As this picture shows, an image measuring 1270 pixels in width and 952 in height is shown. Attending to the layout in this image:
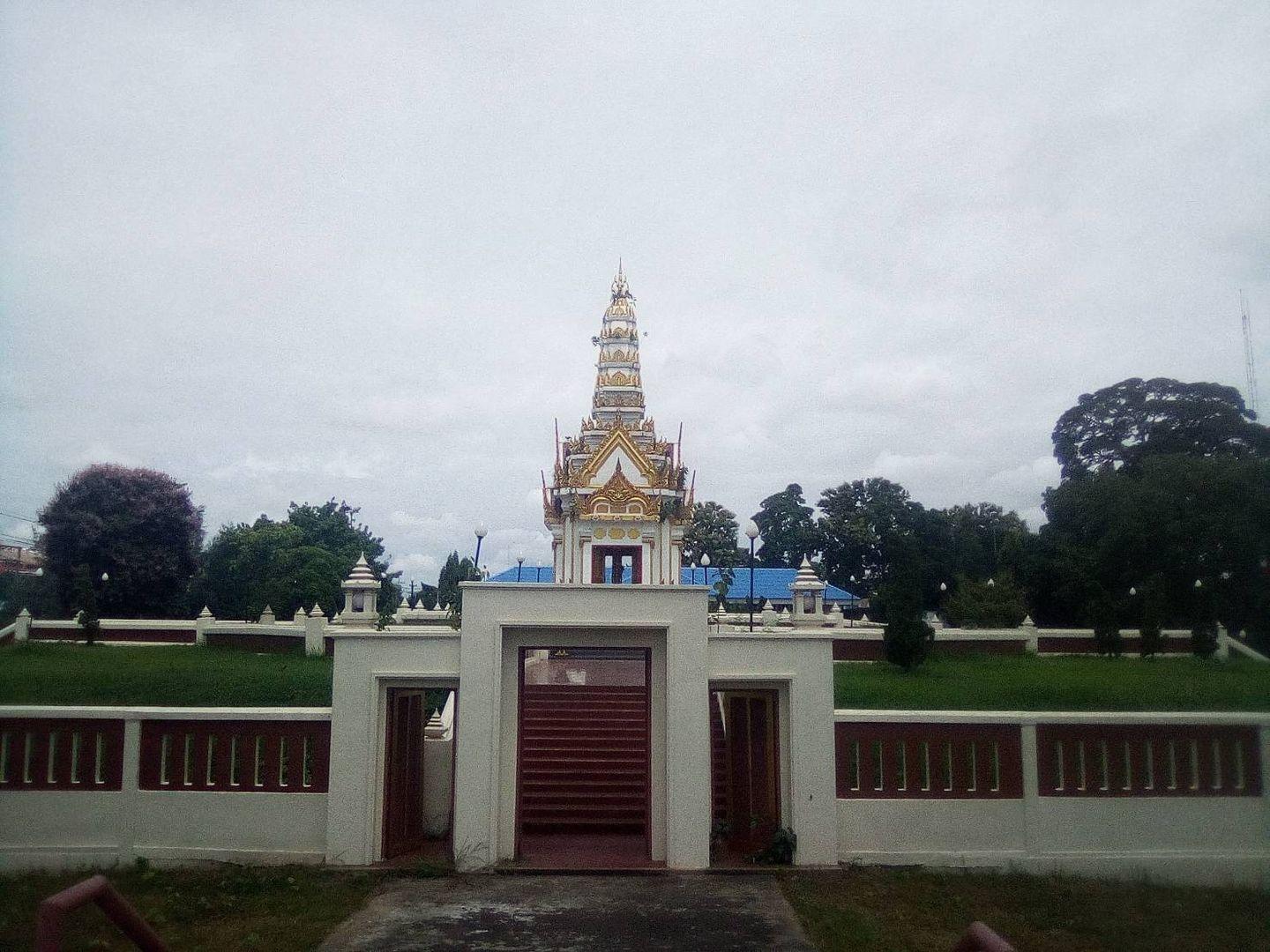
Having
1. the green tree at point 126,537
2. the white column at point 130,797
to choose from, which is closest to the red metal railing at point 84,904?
the white column at point 130,797

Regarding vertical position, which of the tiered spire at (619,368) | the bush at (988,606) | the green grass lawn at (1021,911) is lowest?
the green grass lawn at (1021,911)

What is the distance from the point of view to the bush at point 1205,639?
45.4 ft

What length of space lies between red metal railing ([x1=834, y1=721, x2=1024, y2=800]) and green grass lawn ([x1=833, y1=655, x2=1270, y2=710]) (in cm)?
296

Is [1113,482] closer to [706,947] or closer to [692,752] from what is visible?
[692,752]

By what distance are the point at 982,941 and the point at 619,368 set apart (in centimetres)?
3013

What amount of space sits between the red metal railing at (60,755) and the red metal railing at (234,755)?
38 cm

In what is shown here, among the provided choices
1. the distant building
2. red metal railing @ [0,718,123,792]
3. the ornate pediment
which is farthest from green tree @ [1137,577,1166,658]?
the distant building

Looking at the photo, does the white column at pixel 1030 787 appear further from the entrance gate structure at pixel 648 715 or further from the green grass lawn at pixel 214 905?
the green grass lawn at pixel 214 905

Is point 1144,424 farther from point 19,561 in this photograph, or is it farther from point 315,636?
point 19,561

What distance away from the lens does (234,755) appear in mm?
10859

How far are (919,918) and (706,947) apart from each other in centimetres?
228

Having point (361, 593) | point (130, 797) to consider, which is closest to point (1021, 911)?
point (130, 797)

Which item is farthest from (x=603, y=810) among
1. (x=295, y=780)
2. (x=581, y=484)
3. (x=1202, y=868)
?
(x=581, y=484)

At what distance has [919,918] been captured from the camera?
9.01 meters
